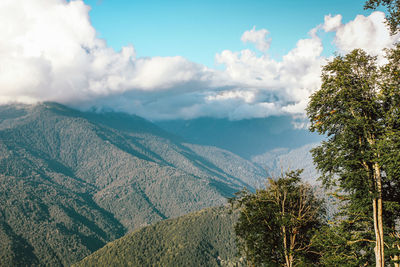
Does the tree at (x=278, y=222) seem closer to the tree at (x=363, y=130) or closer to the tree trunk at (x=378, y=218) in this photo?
the tree at (x=363, y=130)

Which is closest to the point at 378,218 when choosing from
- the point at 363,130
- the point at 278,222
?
the point at 363,130

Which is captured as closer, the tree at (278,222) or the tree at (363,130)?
the tree at (363,130)

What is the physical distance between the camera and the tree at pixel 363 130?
45.7 feet

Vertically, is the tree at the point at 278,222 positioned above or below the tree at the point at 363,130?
below

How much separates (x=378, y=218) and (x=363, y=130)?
4.35 meters

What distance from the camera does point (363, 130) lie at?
1489cm

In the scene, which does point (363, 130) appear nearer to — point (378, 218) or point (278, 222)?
point (378, 218)

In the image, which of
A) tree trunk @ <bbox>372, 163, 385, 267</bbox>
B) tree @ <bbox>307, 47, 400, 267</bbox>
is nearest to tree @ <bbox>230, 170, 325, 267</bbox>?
tree @ <bbox>307, 47, 400, 267</bbox>

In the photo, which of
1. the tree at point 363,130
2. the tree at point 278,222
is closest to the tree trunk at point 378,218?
the tree at point 363,130

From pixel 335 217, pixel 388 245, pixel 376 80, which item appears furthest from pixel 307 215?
pixel 376 80

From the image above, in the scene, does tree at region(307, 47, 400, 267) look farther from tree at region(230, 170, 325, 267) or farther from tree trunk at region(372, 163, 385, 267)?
tree at region(230, 170, 325, 267)

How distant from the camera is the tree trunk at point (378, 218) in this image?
44.5 feet

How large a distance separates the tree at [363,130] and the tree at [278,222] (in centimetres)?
394

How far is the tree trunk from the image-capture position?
13.6 m
